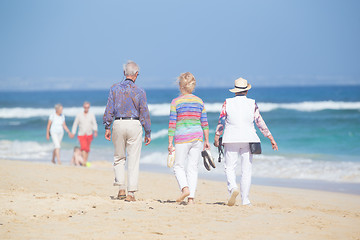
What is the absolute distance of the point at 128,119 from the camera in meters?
6.79

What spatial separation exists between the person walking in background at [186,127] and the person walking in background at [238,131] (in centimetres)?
29

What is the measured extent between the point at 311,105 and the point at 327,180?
A: 30.8 metres

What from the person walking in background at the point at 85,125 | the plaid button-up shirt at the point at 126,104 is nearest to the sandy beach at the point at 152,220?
the plaid button-up shirt at the point at 126,104

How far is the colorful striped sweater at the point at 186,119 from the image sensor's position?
22.4 feet

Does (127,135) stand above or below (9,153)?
above

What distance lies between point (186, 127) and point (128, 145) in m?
0.77

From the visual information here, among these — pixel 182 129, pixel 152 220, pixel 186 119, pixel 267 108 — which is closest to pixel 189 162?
pixel 182 129

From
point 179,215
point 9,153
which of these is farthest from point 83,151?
point 179,215

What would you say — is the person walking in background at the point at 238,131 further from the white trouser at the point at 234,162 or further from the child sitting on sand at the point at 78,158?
the child sitting on sand at the point at 78,158

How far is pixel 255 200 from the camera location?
8.88m

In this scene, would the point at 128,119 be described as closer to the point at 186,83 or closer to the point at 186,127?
the point at 186,127

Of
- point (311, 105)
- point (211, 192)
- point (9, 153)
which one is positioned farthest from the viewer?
point (311, 105)

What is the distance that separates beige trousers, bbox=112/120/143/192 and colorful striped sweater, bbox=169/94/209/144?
1.47 feet

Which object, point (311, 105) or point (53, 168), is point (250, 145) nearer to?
point (53, 168)
